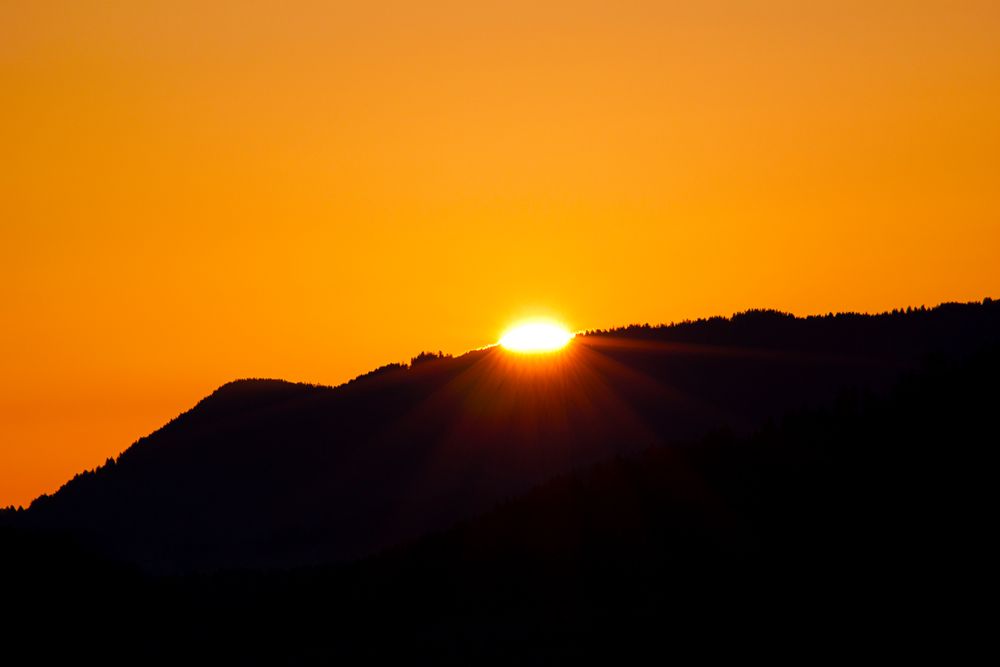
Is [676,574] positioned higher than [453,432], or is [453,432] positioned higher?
[453,432]

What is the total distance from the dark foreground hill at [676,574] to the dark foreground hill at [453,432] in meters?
29.2

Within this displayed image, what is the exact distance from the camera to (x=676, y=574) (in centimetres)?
7281

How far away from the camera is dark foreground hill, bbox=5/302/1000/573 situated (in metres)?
118

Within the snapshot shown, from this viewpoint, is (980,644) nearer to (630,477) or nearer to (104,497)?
(630,477)

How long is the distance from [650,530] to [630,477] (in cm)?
704

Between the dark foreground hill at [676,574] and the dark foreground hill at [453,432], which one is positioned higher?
the dark foreground hill at [453,432]

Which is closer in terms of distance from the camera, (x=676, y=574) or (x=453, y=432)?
(x=676, y=574)

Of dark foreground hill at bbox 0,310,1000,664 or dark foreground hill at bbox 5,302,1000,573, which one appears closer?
dark foreground hill at bbox 0,310,1000,664

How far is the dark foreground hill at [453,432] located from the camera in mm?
118000

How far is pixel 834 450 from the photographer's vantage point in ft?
254

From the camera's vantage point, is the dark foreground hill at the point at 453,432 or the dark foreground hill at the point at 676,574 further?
the dark foreground hill at the point at 453,432

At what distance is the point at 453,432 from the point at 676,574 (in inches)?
2132

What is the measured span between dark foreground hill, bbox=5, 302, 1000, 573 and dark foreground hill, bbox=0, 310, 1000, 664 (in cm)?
2921

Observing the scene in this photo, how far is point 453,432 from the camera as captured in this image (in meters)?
126
